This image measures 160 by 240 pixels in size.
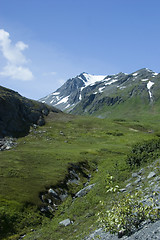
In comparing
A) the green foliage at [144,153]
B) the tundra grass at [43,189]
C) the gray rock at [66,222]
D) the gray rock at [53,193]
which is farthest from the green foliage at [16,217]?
the green foliage at [144,153]

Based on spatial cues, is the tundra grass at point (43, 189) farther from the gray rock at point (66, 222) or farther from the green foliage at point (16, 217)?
the gray rock at point (66, 222)

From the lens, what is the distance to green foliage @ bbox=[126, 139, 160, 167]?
3541 cm

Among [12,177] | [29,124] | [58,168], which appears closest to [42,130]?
[29,124]

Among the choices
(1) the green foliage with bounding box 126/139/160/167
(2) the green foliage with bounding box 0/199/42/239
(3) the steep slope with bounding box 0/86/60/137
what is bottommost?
(2) the green foliage with bounding box 0/199/42/239

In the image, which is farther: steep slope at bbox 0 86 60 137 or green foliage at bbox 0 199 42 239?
steep slope at bbox 0 86 60 137

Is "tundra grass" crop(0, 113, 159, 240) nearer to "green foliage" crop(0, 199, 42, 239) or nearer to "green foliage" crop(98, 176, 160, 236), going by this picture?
"green foliage" crop(0, 199, 42, 239)

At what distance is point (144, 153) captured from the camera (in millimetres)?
36156

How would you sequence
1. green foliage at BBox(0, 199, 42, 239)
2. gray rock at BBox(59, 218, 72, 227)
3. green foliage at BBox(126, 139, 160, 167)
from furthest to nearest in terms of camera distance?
green foliage at BBox(126, 139, 160, 167) < green foliage at BBox(0, 199, 42, 239) < gray rock at BBox(59, 218, 72, 227)

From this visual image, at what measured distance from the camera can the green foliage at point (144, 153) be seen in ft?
116

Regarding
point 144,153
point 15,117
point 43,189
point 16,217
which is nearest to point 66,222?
point 16,217

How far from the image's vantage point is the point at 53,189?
37844mm

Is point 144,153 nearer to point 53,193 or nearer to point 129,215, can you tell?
point 53,193

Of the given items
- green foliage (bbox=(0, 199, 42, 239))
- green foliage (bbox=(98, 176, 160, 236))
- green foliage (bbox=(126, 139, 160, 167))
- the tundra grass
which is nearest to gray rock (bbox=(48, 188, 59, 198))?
the tundra grass

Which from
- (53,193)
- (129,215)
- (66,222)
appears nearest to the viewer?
(129,215)
